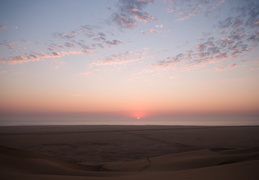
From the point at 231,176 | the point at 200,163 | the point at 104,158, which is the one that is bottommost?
the point at 104,158

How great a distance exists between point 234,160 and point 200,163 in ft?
3.03

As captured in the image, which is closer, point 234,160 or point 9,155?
point 9,155

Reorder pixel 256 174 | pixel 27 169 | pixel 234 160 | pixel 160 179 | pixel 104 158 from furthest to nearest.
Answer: pixel 104 158
pixel 234 160
pixel 27 169
pixel 160 179
pixel 256 174

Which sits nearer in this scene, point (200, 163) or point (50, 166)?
point (50, 166)

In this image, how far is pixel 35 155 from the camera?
206 inches

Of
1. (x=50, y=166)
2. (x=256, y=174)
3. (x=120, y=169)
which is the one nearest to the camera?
(x=256, y=174)

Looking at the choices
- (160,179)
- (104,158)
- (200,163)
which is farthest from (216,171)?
(104,158)

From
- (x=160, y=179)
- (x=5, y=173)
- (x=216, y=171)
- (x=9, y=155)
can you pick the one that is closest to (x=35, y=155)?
(x=9, y=155)

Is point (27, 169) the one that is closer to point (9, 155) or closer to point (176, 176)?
point (9, 155)

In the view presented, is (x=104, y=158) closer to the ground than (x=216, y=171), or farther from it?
closer to the ground

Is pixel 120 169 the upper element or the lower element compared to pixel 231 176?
lower

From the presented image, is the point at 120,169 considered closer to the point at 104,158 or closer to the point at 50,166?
the point at 50,166

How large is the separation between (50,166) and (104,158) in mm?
5008

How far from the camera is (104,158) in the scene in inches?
359
